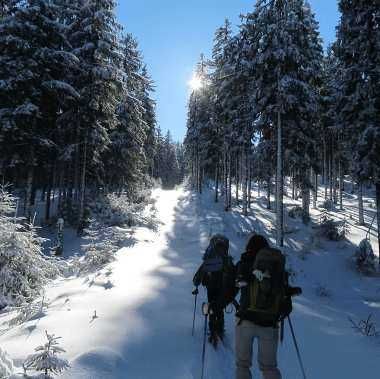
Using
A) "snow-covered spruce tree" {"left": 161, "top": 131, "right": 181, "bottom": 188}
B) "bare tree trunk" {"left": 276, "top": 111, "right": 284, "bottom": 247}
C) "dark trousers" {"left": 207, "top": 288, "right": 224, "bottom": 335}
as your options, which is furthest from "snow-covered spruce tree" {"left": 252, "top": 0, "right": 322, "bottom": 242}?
"snow-covered spruce tree" {"left": 161, "top": 131, "right": 181, "bottom": 188}

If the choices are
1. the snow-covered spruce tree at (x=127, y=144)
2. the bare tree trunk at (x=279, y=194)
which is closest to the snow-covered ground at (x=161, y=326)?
the bare tree trunk at (x=279, y=194)

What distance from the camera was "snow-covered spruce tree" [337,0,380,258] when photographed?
58.6 feet

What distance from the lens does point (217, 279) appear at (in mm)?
6656

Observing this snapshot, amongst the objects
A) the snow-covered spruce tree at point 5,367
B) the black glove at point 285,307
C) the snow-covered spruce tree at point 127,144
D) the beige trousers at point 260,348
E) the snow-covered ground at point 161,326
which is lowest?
the snow-covered ground at point 161,326

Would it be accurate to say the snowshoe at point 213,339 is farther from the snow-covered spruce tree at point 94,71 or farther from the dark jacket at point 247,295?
the snow-covered spruce tree at point 94,71

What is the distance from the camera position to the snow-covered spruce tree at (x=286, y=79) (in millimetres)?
19922

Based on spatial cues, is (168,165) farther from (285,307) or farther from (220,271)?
(285,307)

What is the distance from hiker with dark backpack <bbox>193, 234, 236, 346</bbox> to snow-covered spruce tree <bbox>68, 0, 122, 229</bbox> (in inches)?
648

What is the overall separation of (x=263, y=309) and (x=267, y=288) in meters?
0.26

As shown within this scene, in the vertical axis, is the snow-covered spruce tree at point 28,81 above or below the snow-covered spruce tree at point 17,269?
above

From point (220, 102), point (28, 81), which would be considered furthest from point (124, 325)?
point (220, 102)

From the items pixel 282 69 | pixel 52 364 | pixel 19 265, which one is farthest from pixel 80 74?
pixel 52 364

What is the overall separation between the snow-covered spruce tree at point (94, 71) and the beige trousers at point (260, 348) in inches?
729

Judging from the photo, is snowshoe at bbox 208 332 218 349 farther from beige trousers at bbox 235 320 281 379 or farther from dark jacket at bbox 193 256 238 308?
beige trousers at bbox 235 320 281 379
